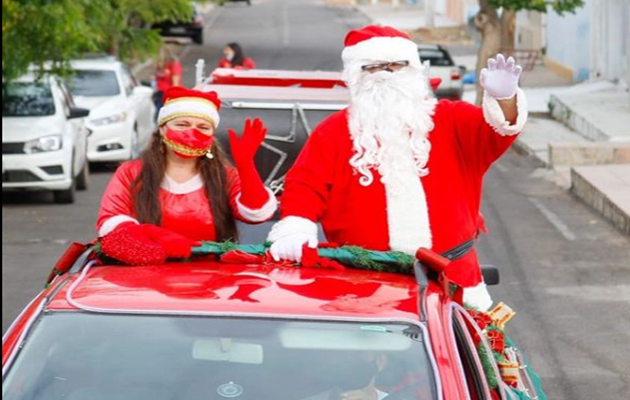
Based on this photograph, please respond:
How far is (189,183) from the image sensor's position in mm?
6629

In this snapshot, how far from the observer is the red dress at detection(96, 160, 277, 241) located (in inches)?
253

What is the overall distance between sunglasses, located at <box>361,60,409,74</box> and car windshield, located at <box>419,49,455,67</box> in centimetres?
2482

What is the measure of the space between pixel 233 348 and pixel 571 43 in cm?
3208

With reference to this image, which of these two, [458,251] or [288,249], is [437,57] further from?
[288,249]

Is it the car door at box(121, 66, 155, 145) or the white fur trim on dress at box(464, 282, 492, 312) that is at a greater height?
the white fur trim on dress at box(464, 282, 492, 312)

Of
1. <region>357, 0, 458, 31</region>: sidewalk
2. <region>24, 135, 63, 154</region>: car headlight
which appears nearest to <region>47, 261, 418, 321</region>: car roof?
<region>24, 135, 63, 154</region>: car headlight

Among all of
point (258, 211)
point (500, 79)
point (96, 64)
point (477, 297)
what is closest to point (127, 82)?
point (96, 64)

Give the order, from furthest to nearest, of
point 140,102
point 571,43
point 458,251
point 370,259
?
point 571,43, point 140,102, point 458,251, point 370,259

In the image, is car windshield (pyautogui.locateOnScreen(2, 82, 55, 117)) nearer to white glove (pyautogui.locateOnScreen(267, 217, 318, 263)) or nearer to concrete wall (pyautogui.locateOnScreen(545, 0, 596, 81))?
white glove (pyautogui.locateOnScreen(267, 217, 318, 263))

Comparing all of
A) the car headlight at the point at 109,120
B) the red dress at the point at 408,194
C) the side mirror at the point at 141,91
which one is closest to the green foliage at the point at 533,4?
the side mirror at the point at 141,91

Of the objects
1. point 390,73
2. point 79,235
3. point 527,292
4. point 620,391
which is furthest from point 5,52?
point 390,73

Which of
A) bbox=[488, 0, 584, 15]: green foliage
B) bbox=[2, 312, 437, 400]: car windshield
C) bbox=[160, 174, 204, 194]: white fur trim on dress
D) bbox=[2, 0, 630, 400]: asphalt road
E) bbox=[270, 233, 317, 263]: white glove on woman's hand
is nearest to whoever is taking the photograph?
bbox=[2, 312, 437, 400]: car windshield

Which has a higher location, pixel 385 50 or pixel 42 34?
pixel 385 50

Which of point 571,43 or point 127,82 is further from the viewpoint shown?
point 571,43
